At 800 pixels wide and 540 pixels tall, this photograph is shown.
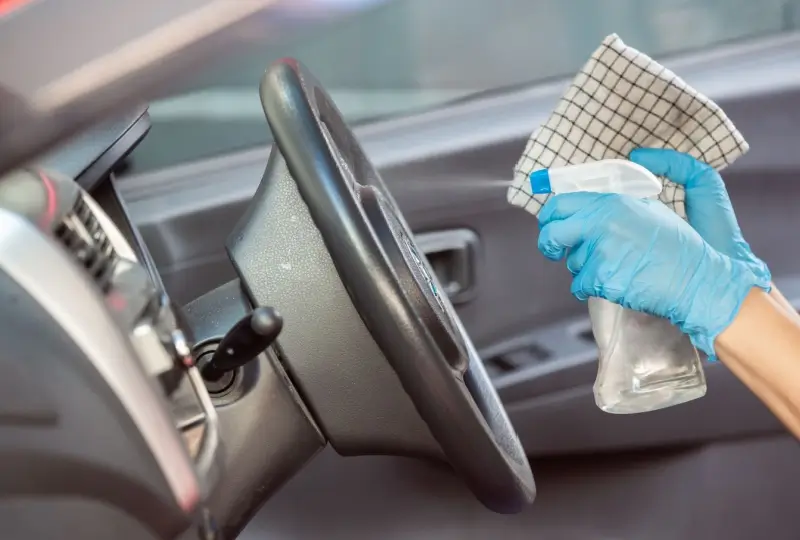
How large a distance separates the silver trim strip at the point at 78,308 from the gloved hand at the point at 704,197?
0.55 meters

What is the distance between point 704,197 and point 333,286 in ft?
1.46

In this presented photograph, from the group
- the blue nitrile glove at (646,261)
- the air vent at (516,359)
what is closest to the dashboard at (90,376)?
the blue nitrile glove at (646,261)

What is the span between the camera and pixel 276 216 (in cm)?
64

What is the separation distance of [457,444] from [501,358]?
64cm

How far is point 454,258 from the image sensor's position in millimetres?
1140

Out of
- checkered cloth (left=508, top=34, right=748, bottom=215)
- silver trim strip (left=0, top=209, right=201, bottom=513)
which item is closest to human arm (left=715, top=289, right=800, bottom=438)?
checkered cloth (left=508, top=34, right=748, bottom=215)

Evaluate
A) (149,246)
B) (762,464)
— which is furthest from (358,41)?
(762,464)

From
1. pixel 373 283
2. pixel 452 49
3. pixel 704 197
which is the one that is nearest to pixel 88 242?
pixel 373 283

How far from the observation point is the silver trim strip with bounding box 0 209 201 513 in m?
0.40

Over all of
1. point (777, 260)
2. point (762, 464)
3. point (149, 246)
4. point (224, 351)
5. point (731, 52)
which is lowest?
point (762, 464)

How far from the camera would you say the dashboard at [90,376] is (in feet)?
1.32

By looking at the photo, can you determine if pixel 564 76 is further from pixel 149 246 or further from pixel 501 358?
pixel 149 246

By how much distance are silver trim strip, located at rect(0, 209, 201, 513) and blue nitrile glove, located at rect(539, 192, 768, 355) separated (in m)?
0.42

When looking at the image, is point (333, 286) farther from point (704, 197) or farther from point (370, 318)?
point (704, 197)
